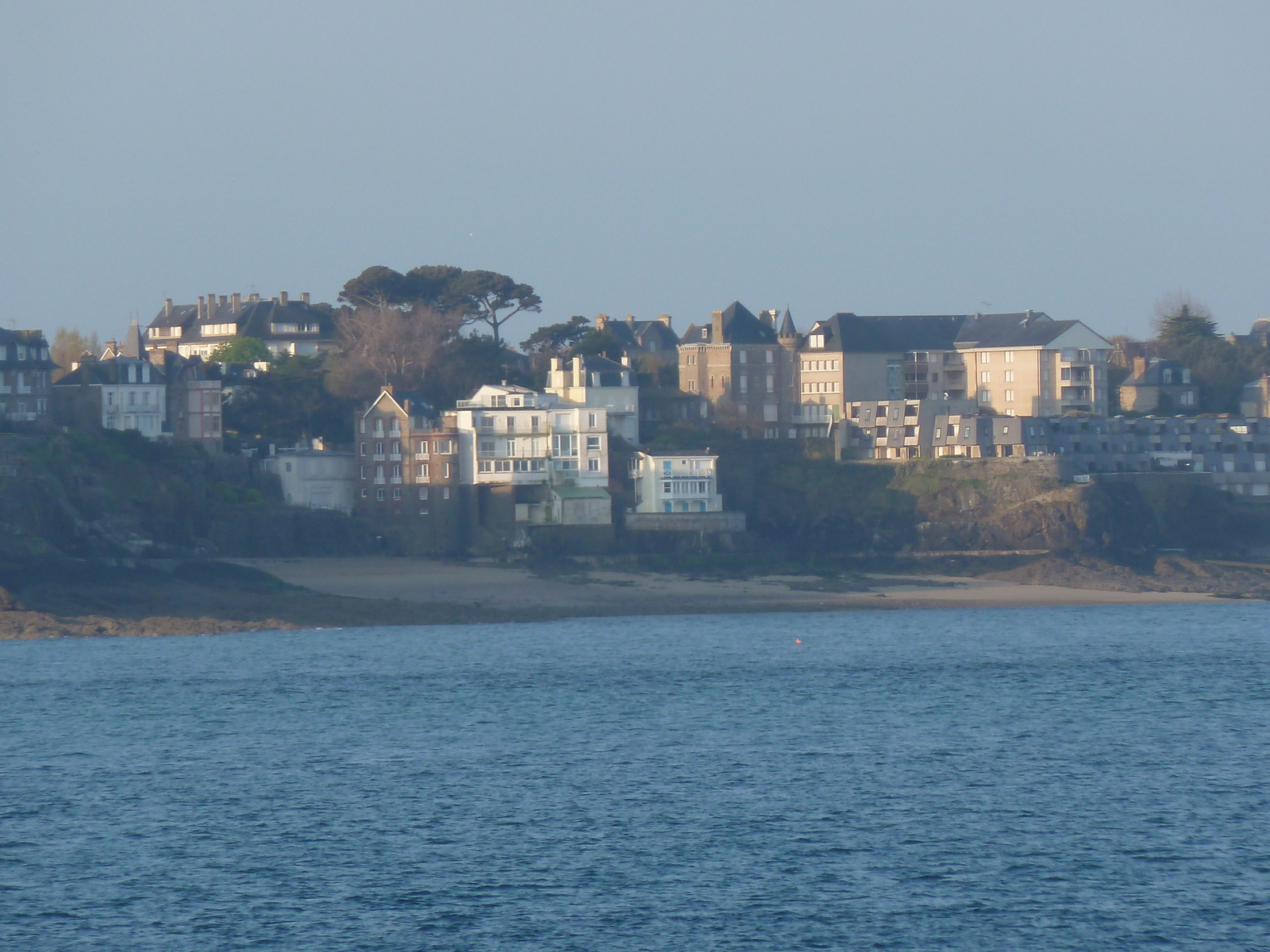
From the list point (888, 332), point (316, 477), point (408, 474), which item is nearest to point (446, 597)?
point (408, 474)

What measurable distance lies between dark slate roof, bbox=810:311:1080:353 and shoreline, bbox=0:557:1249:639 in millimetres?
21008

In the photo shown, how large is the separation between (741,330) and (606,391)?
10.2 meters

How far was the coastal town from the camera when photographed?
222 feet

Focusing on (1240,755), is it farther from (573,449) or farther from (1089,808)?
(573,449)

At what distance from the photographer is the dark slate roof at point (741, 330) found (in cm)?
8288

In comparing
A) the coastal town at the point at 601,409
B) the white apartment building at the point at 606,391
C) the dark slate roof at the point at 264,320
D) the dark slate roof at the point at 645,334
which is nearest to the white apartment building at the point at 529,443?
the coastal town at the point at 601,409

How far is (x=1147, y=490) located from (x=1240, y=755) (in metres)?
41.1

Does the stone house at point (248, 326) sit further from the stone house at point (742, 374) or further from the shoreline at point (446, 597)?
the shoreline at point (446, 597)

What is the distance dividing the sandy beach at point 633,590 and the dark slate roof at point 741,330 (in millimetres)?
20149

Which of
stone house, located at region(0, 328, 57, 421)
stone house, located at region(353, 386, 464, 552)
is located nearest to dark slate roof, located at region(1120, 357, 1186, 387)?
stone house, located at region(353, 386, 464, 552)

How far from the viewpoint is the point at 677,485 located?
70000mm

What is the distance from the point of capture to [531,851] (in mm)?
25781

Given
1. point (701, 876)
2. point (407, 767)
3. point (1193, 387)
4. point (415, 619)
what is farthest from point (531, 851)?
point (1193, 387)

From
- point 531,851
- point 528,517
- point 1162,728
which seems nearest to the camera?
point 531,851
